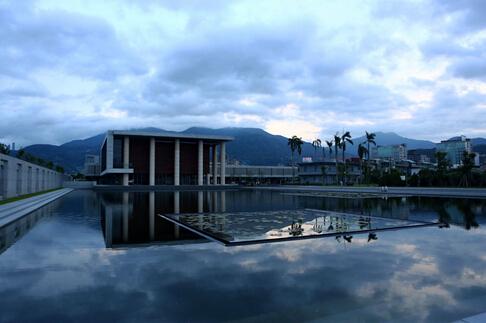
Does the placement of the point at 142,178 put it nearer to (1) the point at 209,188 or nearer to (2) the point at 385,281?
(1) the point at 209,188

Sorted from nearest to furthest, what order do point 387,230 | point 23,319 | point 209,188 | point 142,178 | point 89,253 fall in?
point 23,319 < point 89,253 < point 387,230 < point 209,188 < point 142,178

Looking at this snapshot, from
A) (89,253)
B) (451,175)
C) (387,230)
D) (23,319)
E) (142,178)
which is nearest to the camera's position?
(23,319)

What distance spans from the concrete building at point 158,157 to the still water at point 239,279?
6922cm

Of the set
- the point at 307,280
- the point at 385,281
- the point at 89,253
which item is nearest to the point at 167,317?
the point at 307,280

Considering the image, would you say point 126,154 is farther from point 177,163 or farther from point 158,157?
point 177,163

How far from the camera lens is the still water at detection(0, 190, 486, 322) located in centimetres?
585

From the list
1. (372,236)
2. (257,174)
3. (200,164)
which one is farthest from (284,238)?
(257,174)

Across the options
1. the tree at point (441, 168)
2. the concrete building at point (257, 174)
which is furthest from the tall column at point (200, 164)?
the tree at point (441, 168)

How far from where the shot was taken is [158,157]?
85250 millimetres

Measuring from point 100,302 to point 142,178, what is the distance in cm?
8131

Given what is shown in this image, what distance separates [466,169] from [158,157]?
205ft

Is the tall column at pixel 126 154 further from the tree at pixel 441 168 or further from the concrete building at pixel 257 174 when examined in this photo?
the tree at pixel 441 168

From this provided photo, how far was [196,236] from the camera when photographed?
1327cm

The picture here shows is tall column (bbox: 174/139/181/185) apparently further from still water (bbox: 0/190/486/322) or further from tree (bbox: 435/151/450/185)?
still water (bbox: 0/190/486/322)
